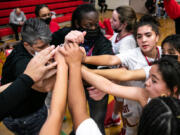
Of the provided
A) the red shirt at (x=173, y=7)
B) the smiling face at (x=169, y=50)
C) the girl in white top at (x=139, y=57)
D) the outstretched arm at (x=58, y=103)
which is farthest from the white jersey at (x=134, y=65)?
the red shirt at (x=173, y=7)

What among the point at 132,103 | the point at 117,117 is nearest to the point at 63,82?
the point at 132,103

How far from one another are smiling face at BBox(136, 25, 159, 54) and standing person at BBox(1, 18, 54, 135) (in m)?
0.89

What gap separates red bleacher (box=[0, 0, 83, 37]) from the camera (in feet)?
21.6

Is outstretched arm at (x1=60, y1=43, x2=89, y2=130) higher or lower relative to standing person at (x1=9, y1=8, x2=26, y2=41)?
higher

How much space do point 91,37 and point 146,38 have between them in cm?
55

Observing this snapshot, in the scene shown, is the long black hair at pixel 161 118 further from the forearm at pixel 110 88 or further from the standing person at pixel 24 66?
the standing person at pixel 24 66

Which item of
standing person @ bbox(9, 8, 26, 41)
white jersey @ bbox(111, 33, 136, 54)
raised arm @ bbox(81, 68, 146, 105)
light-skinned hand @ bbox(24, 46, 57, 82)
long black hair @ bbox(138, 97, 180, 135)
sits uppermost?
light-skinned hand @ bbox(24, 46, 57, 82)

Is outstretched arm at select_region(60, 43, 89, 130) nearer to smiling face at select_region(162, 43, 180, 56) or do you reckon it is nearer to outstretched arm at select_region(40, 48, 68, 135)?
outstretched arm at select_region(40, 48, 68, 135)

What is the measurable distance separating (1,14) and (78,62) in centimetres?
679

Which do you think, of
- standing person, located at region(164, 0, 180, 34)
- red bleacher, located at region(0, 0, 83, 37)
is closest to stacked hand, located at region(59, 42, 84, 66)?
standing person, located at region(164, 0, 180, 34)

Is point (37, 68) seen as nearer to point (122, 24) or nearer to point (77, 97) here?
point (77, 97)

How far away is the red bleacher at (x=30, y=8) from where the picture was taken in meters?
6.59

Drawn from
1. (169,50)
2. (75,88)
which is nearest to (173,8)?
(169,50)

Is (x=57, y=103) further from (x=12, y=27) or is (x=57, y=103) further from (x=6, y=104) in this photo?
(x=12, y=27)
